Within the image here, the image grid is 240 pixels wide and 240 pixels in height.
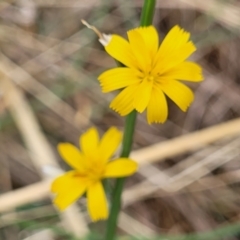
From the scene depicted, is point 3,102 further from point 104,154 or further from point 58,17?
point 104,154

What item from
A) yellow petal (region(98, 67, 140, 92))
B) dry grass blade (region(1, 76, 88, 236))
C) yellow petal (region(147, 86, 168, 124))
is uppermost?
dry grass blade (region(1, 76, 88, 236))

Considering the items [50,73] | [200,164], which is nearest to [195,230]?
[200,164]

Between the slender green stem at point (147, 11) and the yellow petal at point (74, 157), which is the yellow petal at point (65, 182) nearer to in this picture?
the yellow petal at point (74, 157)

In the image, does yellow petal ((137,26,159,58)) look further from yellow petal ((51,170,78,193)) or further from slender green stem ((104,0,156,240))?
yellow petal ((51,170,78,193))

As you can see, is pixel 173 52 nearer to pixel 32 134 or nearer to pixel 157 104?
pixel 157 104

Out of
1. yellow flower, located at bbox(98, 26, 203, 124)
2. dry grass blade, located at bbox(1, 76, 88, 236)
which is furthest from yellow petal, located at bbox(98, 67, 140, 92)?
dry grass blade, located at bbox(1, 76, 88, 236)

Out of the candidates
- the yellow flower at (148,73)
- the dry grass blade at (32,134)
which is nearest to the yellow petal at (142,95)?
the yellow flower at (148,73)

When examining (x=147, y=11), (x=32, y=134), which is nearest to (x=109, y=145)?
(x=147, y=11)

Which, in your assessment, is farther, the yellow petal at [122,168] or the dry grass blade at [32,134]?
the dry grass blade at [32,134]
